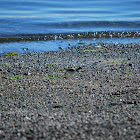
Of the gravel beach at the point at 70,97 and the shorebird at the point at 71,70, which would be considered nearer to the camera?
the gravel beach at the point at 70,97

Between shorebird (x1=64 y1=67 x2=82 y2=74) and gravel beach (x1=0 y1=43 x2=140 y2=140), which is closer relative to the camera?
gravel beach (x1=0 y1=43 x2=140 y2=140)

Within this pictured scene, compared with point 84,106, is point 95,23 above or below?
above

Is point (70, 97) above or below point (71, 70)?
below

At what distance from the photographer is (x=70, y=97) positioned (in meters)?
6.46

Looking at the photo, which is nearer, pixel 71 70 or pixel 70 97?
pixel 70 97

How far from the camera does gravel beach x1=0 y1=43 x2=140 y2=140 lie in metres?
4.48

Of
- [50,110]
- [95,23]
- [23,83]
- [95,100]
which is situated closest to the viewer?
[50,110]

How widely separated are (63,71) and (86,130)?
14.9ft

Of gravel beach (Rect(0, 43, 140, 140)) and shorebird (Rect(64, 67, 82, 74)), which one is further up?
shorebird (Rect(64, 67, 82, 74))

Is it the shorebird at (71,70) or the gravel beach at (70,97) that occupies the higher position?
the shorebird at (71,70)

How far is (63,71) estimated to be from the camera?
8.91 metres

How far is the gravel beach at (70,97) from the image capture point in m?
4.48

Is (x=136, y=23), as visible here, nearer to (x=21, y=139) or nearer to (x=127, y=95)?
(x=127, y=95)

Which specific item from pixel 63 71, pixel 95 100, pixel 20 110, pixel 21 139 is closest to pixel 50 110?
pixel 20 110
